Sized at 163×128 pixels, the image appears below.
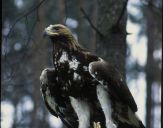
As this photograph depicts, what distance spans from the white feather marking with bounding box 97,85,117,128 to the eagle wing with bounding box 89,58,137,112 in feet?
0.24

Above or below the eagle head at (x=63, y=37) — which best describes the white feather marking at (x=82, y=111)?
below

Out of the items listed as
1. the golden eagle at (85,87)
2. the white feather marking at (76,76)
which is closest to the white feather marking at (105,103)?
the golden eagle at (85,87)

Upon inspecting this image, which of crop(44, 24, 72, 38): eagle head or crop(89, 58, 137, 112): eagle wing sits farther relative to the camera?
crop(44, 24, 72, 38): eagle head

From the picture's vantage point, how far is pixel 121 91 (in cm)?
773

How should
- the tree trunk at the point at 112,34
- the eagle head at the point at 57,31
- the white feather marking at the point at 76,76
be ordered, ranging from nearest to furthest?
1. the white feather marking at the point at 76,76
2. the eagle head at the point at 57,31
3. the tree trunk at the point at 112,34

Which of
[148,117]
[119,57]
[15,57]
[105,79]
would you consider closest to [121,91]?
[105,79]

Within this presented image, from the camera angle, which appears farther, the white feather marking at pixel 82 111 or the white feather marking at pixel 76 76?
the white feather marking at pixel 82 111

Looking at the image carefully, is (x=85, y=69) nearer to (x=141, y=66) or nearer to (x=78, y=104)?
(x=78, y=104)

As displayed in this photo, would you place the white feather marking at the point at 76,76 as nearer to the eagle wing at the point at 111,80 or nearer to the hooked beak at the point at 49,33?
the eagle wing at the point at 111,80

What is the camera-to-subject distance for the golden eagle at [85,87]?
304 inches

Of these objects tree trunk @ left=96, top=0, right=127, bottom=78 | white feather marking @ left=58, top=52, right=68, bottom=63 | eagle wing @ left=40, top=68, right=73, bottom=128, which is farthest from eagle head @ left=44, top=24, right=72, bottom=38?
tree trunk @ left=96, top=0, right=127, bottom=78

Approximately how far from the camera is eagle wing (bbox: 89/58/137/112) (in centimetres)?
764

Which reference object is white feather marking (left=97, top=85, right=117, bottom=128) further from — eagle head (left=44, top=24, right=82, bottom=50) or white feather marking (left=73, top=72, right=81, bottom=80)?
eagle head (left=44, top=24, right=82, bottom=50)

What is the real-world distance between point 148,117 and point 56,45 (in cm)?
1349
